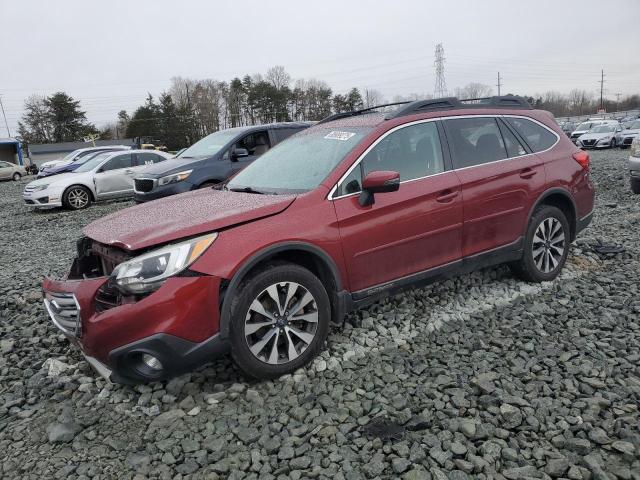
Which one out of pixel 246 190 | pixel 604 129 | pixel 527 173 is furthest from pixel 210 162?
pixel 604 129

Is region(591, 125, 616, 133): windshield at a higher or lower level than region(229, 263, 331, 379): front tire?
lower

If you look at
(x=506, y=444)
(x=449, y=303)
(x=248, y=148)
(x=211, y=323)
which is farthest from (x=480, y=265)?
(x=248, y=148)

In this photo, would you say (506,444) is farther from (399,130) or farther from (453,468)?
(399,130)

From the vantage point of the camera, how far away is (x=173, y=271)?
2.79 meters

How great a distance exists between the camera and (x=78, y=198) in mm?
13086

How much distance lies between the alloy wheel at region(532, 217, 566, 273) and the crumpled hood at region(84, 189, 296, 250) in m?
2.68

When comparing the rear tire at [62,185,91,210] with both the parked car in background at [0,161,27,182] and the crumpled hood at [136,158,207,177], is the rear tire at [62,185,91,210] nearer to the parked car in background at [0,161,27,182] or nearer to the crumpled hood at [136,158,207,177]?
the crumpled hood at [136,158,207,177]

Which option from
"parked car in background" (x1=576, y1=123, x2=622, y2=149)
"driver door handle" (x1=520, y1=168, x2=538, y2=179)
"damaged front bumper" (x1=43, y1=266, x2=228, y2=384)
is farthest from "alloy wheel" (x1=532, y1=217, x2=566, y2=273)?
"parked car in background" (x1=576, y1=123, x2=622, y2=149)

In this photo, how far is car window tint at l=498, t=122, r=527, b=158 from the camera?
4.43 meters

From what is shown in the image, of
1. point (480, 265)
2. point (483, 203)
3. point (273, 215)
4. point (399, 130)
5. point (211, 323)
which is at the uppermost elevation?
point (399, 130)

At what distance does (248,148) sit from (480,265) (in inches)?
247

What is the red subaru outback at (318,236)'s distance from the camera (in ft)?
9.22

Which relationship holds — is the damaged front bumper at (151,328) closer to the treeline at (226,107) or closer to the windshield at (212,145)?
the windshield at (212,145)

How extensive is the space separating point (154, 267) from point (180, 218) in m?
0.49
